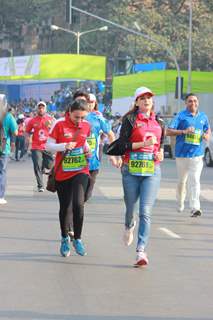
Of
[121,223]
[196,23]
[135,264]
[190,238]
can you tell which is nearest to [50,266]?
[135,264]

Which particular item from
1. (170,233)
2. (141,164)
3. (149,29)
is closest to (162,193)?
(170,233)

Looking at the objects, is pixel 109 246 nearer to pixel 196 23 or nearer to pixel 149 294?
pixel 149 294

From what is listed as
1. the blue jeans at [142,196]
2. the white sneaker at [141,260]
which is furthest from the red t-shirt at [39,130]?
the white sneaker at [141,260]

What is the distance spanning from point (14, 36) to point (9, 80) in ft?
135

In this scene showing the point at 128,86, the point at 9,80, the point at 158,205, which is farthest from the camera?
the point at 9,80

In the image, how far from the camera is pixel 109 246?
11.6 meters

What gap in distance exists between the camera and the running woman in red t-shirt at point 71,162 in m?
10.4

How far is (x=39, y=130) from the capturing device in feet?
63.9

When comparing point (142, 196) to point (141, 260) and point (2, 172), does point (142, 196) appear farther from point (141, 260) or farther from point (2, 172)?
point (2, 172)

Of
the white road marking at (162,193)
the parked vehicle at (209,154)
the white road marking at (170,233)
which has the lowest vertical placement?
the parked vehicle at (209,154)

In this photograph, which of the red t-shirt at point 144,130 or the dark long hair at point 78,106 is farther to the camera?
the dark long hair at point 78,106

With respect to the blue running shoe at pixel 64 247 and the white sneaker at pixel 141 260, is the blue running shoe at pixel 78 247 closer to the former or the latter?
the blue running shoe at pixel 64 247

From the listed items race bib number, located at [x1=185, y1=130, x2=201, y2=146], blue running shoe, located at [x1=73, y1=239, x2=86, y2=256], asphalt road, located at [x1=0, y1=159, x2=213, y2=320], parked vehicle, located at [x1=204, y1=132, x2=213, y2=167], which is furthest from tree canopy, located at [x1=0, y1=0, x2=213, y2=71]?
blue running shoe, located at [x1=73, y1=239, x2=86, y2=256]

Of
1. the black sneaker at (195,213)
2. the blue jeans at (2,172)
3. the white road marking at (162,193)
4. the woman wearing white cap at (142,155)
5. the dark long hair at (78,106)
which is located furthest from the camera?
the white road marking at (162,193)
